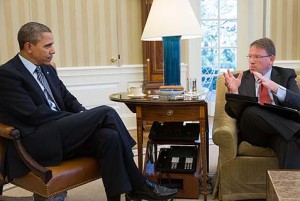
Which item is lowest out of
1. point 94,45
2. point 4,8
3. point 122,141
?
point 122,141

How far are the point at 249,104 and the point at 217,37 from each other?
9.70 feet

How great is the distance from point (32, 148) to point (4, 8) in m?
2.62

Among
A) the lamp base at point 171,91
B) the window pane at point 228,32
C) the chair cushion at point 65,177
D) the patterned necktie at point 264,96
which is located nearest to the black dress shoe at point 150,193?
the chair cushion at point 65,177

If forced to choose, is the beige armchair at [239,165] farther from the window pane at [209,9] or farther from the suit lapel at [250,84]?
the window pane at [209,9]

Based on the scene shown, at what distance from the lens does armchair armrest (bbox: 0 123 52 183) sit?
5.92 feet

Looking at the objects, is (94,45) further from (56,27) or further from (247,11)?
(247,11)

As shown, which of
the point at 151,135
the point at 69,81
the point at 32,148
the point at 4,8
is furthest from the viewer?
the point at 69,81

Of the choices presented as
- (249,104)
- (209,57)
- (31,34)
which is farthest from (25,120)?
(209,57)

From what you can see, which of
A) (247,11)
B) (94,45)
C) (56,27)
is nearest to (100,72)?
(94,45)

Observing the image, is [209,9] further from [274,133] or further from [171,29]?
[274,133]

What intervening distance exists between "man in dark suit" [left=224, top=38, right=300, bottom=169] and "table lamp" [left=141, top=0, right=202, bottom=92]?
1.15ft

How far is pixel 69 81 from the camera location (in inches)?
171

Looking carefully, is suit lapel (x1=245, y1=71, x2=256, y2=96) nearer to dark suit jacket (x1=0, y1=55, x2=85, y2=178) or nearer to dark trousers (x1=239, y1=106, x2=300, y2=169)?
dark trousers (x1=239, y1=106, x2=300, y2=169)

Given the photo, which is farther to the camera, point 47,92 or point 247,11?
point 247,11
